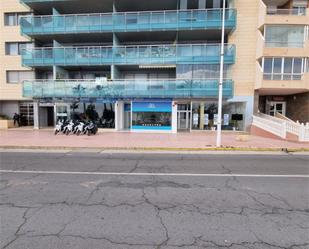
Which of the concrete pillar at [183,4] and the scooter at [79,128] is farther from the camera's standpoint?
the concrete pillar at [183,4]

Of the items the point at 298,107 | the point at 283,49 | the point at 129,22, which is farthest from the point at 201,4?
the point at 298,107

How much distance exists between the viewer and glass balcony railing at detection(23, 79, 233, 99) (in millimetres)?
19530

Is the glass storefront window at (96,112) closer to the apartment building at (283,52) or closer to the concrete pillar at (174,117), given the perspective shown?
the concrete pillar at (174,117)

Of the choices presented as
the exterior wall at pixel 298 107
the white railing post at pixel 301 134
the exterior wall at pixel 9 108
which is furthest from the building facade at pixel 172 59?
the white railing post at pixel 301 134

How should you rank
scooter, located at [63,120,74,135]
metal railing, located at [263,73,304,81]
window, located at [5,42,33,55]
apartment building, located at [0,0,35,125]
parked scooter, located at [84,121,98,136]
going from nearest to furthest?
parked scooter, located at [84,121,98,136]
scooter, located at [63,120,74,135]
metal railing, located at [263,73,304,81]
apartment building, located at [0,0,35,125]
window, located at [5,42,33,55]

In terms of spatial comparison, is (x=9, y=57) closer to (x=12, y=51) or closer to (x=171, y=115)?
(x=12, y=51)

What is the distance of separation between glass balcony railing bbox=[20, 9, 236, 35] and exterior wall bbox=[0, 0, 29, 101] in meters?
3.56

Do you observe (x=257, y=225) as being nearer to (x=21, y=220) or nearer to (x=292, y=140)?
(x=21, y=220)

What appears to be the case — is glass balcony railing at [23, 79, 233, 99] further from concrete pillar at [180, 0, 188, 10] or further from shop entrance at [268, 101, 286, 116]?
shop entrance at [268, 101, 286, 116]

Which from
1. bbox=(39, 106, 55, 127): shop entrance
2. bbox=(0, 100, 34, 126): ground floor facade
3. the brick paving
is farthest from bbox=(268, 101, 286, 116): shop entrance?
bbox=(0, 100, 34, 126): ground floor facade

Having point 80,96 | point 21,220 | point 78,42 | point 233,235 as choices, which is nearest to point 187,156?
point 233,235

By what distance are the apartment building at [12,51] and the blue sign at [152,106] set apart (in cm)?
1248

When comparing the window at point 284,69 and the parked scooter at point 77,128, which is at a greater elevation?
the window at point 284,69

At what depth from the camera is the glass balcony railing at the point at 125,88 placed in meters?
19.5
